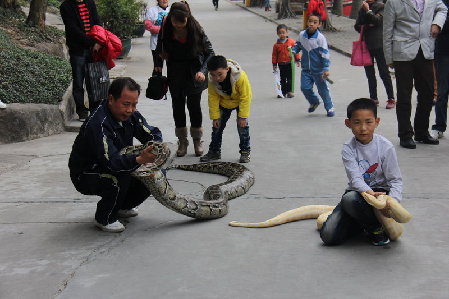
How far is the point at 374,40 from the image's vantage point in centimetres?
1245

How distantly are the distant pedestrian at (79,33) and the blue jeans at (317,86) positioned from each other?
3.63 m

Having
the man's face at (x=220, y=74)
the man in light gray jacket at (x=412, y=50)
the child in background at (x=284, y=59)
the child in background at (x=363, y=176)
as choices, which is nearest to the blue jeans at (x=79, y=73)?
the man's face at (x=220, y=74)

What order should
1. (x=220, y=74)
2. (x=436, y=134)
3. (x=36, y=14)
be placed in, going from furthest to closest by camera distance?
(x=36, y=14)
(x=436, y=134)
(x=220, y=74)

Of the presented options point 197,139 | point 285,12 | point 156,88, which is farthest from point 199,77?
point 285,12

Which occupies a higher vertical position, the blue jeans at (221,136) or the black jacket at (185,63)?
the black jacket at (185,63)

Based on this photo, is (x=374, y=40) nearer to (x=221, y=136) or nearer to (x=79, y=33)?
(x=221, y=136)

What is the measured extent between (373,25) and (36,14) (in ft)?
31.5

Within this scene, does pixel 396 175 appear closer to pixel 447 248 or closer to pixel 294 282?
pixel 447 248

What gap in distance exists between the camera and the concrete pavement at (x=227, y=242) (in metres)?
4.97

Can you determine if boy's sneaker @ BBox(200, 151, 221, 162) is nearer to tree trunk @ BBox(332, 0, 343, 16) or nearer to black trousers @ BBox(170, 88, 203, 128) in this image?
black trousers @ BBox(170, 88, 203, 128)

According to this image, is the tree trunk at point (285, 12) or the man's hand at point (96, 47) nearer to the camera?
the man's hand at point (96, 47)

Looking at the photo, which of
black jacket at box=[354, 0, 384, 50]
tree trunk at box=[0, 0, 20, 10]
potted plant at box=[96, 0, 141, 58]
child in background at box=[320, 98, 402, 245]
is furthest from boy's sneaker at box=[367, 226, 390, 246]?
tree trunk at box=[0, 0, 20, 10]

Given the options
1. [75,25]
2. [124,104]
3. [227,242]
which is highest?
[124,104]

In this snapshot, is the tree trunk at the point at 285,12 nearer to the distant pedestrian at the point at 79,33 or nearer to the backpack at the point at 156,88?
the distant pedestrian at the point at 79,33
